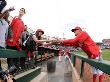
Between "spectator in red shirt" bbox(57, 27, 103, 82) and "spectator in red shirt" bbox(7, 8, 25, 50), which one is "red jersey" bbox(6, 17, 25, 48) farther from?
"spectator in red shirt" bbox(57, 27, 103, 82)

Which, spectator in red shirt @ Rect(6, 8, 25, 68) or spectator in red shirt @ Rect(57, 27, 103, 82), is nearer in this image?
spectator in red shirt @ Rect(6, 8, 25, 68)

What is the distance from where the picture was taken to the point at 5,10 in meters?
6.07

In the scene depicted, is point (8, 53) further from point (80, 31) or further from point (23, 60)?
point (80, 31)

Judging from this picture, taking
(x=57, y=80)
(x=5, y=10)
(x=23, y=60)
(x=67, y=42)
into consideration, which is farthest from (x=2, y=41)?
(x=57, y=80)

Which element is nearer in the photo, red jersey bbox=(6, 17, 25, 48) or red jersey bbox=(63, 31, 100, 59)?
red jersey bbox=(6, 17, 25, 48)

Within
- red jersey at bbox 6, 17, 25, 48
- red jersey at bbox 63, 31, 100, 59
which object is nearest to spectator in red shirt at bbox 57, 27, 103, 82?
red jersey at bbox 63, 31, 100, 59

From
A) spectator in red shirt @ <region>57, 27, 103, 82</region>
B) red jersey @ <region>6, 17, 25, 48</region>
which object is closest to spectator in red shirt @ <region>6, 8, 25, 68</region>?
red jersey @ <region>6, 17, 25, 48</region>

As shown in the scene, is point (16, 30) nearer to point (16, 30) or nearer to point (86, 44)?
point (16, 30)

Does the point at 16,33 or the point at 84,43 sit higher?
the point at 16,33

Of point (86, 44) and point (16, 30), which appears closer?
point (16, 30)

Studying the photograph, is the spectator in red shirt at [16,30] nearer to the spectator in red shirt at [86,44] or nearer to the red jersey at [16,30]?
the red jersey at [16,30]

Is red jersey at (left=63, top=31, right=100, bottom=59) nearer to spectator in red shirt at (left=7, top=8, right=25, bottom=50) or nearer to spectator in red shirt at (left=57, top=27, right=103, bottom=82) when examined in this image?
spectator in red shirt at (left=57, top=27, right=103, bottom=82)

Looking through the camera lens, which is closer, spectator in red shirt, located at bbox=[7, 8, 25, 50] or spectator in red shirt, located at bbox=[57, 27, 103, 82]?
spectator in red shirt, located at bbox=[7, 8, 25, 50]

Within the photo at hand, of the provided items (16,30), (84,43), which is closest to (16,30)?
(16,30)
